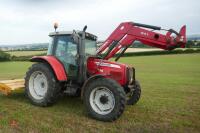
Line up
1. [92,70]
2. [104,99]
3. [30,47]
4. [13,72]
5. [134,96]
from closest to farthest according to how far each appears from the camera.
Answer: [104,99], [92,70], [134,96], [13,72], [30,47]

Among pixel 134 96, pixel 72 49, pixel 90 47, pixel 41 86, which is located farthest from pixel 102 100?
pixel 41 86

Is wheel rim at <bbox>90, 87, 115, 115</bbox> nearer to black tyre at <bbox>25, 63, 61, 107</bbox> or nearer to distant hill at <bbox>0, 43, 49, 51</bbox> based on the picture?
black tyre at <bbox>25, 63, 61, 107</bbox>

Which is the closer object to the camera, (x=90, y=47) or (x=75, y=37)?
(x=75, y=37)

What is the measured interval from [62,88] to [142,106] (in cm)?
240

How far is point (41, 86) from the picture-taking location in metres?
8.30

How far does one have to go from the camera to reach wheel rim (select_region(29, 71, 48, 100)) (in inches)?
325

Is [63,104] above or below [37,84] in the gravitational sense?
below

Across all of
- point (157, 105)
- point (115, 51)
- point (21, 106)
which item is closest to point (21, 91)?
point (21, 106)

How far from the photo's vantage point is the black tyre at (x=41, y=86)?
765cm

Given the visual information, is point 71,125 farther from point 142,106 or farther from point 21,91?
point 21,91

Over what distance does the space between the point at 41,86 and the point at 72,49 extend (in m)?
1.54

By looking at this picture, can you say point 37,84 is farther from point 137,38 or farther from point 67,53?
point 137,38

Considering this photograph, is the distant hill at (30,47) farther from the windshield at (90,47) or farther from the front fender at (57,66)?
the windshield at (90,47)

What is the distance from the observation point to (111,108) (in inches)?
266
